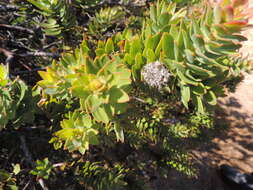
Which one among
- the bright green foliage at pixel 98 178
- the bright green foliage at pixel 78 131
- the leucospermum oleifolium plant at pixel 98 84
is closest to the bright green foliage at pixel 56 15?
the leucospermum oleifolium plant at pixel 98 84

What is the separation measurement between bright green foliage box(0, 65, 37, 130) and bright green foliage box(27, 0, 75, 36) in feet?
1.37

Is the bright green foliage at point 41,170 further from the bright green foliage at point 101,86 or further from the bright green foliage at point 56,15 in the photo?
the bright green foliage at point 56,15

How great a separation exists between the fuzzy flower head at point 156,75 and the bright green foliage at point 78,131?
36 cm

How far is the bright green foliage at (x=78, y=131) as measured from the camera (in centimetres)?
99

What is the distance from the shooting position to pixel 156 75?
0.89m

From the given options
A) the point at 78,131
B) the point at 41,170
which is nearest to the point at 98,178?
the point at 41,170

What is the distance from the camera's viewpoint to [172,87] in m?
0.98

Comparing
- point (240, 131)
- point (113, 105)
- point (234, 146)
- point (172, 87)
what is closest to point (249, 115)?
point (240, 131)

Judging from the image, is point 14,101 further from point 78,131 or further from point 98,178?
point 98,178

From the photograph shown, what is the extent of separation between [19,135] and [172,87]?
124cm

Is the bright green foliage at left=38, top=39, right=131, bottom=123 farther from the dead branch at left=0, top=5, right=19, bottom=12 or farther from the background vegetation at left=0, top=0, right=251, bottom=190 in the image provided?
the dead branch at left=0, top=5, right=19, bottom=12

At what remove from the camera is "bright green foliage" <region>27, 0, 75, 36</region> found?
1205mm

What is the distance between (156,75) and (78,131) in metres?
0.50

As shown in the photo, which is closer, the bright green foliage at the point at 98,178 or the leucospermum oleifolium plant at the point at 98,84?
the leucospermum oleifolium plant at the point at 98,84
